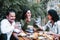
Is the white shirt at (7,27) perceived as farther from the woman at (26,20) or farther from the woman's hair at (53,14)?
the woman's hair at (53,14)

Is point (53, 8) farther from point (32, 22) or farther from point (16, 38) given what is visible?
point (16, 38)

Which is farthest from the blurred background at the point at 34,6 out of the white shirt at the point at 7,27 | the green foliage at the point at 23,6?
the white shirt at the point at 7,27

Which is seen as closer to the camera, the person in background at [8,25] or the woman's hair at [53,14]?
the person in background at [8,25]

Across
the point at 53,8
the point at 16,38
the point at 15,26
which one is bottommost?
the point at 16,38

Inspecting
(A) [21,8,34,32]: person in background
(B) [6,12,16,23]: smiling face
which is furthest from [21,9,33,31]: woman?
(B) [6,12,16,23]: smiling face

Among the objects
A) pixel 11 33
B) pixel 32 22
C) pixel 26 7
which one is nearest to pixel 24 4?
pixel 26 7

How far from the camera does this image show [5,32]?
1671mm

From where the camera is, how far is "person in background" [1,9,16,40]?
5.47 ft

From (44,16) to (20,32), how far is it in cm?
31

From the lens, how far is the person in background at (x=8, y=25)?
5.47 ft

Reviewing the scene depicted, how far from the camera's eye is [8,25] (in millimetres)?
1681

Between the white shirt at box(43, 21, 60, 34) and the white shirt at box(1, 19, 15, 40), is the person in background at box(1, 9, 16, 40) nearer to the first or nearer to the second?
the white shirt at box(1, 19, 15, 40)

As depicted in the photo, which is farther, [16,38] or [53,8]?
[53,8]

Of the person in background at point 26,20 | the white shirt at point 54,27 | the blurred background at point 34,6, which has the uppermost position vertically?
the blurred background at point 34,6
